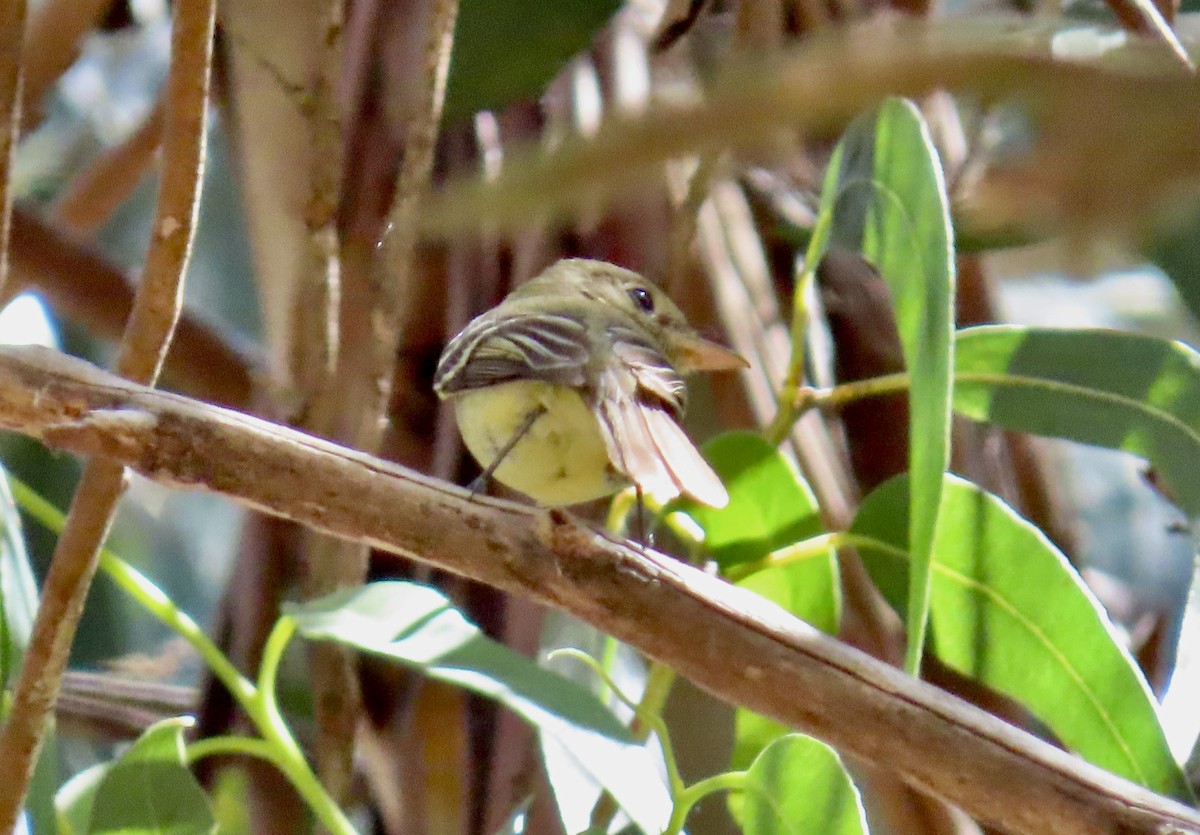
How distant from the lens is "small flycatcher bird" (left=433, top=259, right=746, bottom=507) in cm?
96

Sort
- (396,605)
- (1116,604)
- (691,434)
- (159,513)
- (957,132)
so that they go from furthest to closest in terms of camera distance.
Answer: (159,513), (1116,604), (957,132), (691,434), (396,605)

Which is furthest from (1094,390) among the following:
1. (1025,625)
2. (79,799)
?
(79,799)

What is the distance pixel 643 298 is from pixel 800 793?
61cm

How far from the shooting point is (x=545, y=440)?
109 centimetres

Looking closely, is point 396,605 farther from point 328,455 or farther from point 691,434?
point 691,434

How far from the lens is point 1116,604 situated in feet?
6.49

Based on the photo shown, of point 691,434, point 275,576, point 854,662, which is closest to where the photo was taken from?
point 854,662

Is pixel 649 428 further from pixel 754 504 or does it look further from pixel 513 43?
pixel 513 43

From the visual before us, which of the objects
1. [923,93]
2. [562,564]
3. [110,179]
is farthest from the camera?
[110,179]

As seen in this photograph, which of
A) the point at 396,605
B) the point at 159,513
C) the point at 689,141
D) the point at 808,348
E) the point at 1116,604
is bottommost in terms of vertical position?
the point at 1116,604

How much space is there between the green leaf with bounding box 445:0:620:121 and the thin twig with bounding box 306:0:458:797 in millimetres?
223

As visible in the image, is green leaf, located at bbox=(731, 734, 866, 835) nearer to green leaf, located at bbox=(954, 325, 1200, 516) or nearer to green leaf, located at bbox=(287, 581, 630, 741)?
green leaf, located at bbox=(287, 581, 630, 741)

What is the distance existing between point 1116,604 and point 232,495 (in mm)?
1600

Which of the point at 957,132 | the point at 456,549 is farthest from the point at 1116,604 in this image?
the point at 456,549
